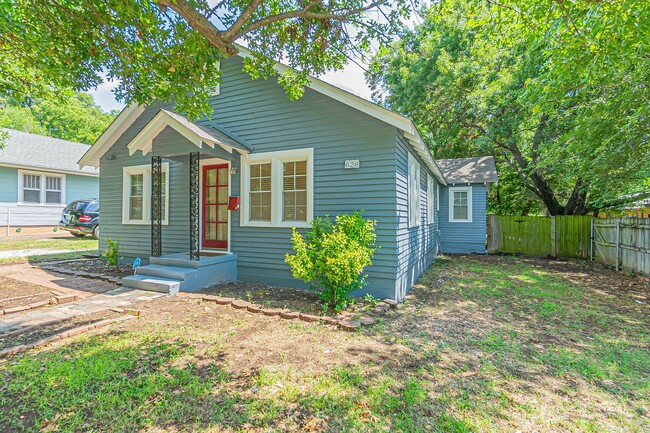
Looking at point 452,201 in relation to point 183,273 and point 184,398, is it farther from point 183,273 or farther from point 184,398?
point 184,398

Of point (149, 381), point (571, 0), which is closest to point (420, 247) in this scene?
point (571, 0)

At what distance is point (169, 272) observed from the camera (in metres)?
6.17

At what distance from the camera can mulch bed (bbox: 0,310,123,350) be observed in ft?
12.2

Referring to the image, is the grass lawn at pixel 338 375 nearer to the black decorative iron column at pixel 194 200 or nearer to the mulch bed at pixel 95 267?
the black decorative iron column at pixel 194 200

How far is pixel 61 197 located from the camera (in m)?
16.8

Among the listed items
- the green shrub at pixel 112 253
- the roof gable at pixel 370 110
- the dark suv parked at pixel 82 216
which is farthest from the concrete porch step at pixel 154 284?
the dark suv parked at pixel 82 216

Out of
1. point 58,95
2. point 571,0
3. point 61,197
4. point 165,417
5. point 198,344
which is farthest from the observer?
point 61,197

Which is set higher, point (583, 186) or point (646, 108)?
point (646, 108)

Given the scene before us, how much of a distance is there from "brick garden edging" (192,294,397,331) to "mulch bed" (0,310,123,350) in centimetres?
148

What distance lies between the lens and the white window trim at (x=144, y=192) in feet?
25.9

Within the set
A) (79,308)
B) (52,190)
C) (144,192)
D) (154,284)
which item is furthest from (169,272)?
(52,190)

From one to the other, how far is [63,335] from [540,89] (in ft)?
30.2

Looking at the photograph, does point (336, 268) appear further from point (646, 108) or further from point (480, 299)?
point (646, 108)

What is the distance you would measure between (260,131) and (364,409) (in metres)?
5.72
